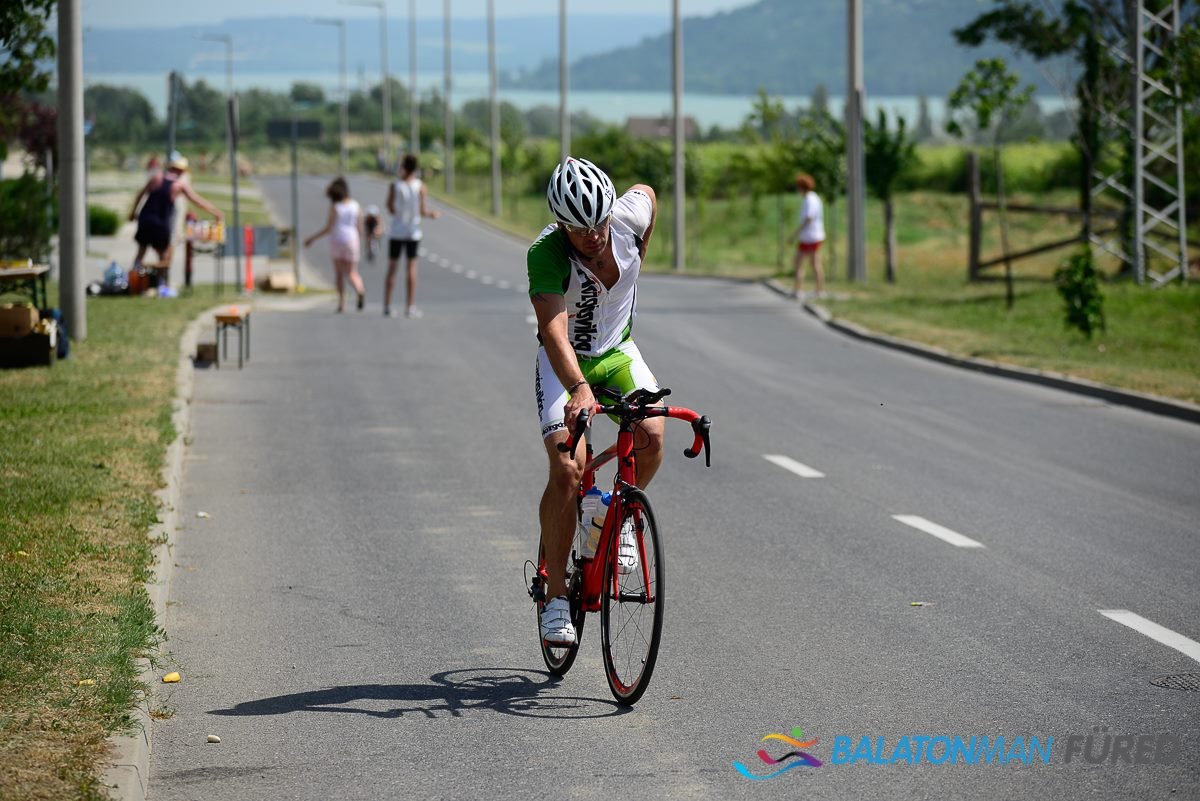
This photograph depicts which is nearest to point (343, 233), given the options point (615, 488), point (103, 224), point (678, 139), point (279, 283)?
point (279, 283)

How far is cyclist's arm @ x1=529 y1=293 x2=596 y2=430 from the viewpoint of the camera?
612 centimetres

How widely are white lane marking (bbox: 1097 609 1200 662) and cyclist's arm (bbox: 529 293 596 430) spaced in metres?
2.71

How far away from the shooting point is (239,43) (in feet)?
271

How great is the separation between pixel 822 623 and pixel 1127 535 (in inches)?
113

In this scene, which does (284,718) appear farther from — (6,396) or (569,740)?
(6,396)

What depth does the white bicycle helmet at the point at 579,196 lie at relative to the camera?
6.18m

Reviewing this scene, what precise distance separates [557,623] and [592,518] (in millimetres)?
419

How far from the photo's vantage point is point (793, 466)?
12250 mm

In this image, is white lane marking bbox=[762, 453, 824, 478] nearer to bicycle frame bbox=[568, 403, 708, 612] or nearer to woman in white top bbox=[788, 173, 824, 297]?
bicycle frame bbox=[568, 403, 708, 612]

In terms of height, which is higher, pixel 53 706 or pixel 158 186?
pixel 158 186

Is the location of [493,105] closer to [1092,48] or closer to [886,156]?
[886,156]

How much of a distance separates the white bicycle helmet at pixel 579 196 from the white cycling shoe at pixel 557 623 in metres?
1.47

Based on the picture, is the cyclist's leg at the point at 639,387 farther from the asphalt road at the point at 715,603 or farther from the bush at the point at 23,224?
the bush at the point at 23,224

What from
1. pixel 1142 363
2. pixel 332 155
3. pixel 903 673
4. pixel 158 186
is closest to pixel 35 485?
pixel 903 673
